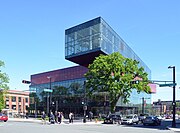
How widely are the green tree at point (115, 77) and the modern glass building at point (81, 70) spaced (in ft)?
26.9

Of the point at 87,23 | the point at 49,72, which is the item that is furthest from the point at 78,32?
the point at 49,72

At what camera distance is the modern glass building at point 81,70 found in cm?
6494

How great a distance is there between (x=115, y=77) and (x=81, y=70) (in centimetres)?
3040

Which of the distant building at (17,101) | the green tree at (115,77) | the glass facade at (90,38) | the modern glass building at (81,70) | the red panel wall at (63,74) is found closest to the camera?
the green tree at (115,77)

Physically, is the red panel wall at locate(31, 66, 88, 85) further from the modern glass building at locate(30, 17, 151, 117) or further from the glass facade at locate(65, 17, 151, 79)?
the glass facade at locate(65, 17, 151, 79)

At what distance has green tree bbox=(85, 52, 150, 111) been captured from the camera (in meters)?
52.2

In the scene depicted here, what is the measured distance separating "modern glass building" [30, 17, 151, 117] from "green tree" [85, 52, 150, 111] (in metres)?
8.19

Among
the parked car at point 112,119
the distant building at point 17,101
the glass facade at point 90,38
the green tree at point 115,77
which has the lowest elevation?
the distant building at point 17,101

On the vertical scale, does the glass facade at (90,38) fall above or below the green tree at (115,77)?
above

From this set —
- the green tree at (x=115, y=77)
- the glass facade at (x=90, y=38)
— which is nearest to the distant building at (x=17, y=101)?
the glass facade at (x=90, y=38)

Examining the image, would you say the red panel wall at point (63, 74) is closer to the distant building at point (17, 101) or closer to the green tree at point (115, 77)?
the green tree at point (115, 77)

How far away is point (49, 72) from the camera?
95.8 metres

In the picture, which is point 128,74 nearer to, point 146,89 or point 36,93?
point 146,89

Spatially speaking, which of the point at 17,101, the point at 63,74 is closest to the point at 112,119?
the point at 63,74
